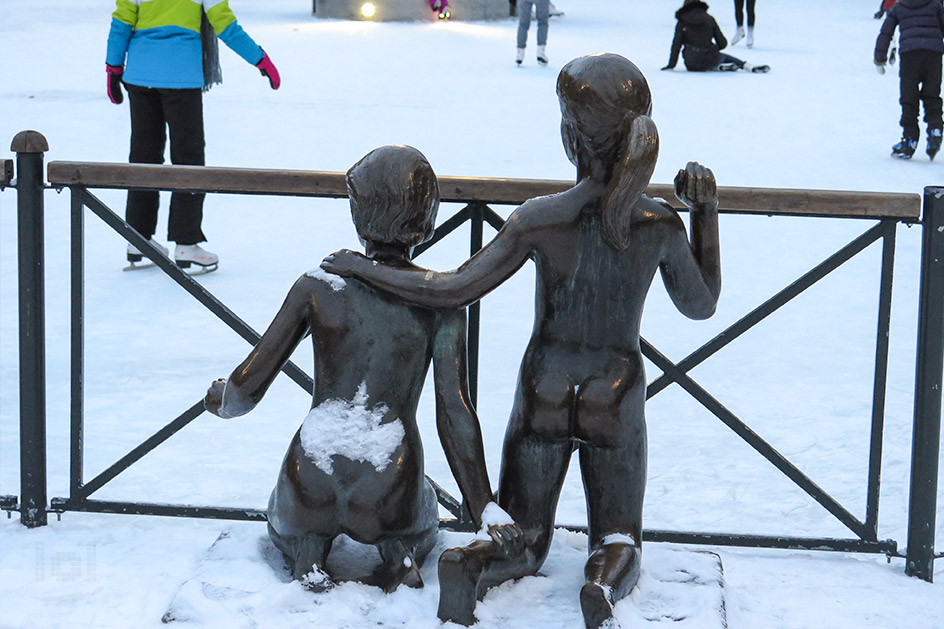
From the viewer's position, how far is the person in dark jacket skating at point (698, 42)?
13.1 metres

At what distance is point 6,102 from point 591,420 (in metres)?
8.93

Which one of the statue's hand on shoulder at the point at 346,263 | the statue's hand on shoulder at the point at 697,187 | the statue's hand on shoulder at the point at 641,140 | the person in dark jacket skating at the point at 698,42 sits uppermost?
the person in dark jacket skating at the point at 698,42

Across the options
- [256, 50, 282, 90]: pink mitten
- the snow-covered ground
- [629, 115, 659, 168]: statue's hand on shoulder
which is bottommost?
the snow-covered ground

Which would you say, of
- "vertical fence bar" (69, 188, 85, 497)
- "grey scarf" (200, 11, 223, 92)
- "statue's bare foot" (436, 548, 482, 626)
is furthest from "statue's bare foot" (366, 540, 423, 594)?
"grey scarf" (200, 11, 223, 92)

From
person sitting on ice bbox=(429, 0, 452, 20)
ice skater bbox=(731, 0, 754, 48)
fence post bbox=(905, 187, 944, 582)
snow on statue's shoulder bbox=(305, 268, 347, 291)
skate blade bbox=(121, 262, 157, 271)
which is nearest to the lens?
snow on statue's shoulder bbox=(305, 268, 347, 291)

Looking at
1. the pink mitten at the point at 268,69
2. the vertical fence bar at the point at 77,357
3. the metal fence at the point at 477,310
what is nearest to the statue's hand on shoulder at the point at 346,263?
the metal fence at the point at 477,310

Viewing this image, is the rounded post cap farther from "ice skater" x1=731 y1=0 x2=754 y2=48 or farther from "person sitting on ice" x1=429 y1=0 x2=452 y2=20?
"person sitting on ice" x1=429 y1=0 x2=452 y2=20

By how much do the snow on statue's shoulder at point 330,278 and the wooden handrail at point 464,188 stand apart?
17.6 inches

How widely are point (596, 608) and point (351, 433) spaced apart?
21.6 inches

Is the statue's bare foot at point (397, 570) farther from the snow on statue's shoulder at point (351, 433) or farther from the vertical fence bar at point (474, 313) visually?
the vertical fence bar at point (474, 313)

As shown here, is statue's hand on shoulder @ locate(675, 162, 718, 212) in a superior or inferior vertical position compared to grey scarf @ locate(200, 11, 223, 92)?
inferior

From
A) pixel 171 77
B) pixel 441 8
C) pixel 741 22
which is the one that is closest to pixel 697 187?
pixel 171 77

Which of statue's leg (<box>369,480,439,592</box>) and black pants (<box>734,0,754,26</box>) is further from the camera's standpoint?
black pants (<box>734,0,754,26</box>)

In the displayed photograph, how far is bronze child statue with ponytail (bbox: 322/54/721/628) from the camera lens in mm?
2174
